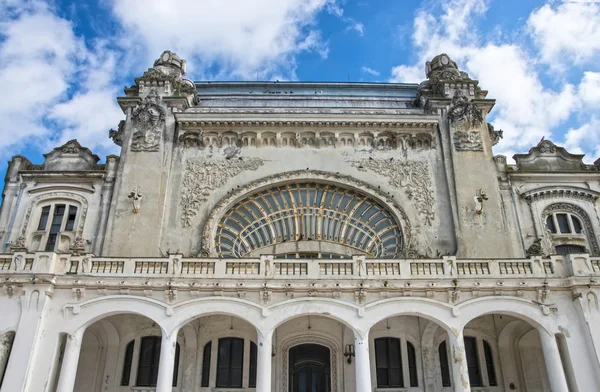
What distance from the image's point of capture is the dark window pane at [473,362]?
22281mm

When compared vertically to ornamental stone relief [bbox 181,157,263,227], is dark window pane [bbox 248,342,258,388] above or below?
below

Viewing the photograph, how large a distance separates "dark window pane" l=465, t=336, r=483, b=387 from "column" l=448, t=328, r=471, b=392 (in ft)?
14.6

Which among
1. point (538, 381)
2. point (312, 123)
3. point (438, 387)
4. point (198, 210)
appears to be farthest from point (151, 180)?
point (538, 381)

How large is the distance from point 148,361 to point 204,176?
9.60 m

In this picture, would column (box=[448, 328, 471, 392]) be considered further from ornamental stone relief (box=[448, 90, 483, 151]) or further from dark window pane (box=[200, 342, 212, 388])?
ornamental stone relief (box=[448, 90, 483, 151])

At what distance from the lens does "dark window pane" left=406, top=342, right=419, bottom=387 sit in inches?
865

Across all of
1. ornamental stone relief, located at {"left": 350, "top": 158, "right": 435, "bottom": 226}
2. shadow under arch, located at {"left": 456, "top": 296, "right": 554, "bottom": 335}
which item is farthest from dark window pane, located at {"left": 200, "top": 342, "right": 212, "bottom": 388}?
ornamental stone relief, located at {"left": 350, "top": 158, "right": 435, "bottom": 226}

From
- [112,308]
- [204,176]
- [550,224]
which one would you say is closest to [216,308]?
[112,308]

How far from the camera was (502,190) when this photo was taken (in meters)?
26.8

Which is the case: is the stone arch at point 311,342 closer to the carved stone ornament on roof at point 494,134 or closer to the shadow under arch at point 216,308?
the shadow under arch at point 216,308

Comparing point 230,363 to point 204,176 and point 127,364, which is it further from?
point 204,176

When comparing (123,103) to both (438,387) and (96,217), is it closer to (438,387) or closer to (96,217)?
(96,217)

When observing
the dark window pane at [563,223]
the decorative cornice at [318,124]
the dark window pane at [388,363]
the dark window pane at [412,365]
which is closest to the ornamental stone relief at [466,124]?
the decorative cornice at [318,124]

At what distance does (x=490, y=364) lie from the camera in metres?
22.5
